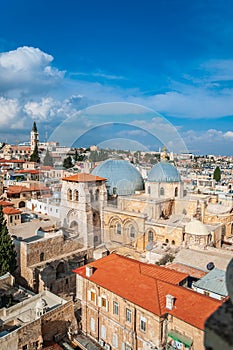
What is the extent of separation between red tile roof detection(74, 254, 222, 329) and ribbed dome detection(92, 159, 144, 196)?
3194 millimetres

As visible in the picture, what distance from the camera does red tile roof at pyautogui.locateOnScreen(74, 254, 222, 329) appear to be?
7.27 m

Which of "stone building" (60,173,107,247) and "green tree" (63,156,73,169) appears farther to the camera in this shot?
"green tree" (63,156,73,169)

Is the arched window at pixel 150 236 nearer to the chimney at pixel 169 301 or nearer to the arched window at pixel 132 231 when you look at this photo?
the arched window at pixel 132 231

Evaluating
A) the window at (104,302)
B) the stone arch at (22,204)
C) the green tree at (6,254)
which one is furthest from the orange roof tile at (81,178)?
the stone arch at (22,204)

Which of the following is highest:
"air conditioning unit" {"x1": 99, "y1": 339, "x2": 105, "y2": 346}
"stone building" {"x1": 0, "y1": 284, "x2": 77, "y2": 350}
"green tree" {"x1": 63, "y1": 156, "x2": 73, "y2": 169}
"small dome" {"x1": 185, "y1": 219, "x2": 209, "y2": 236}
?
"green tree" {"x1": 63, "y1": 156, "x2": 73, "y2": 169}

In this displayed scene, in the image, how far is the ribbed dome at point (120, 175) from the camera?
10469mm

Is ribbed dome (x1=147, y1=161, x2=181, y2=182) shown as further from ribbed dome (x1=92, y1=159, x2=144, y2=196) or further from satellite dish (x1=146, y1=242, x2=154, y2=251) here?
satellite dish (x1=146, y1=242, x2=154, y2=251)

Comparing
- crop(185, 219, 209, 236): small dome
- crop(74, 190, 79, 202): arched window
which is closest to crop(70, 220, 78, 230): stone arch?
crop(74, 190, 79, 202): arched window

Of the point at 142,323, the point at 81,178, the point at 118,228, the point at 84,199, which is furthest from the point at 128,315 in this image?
the point at 81,178

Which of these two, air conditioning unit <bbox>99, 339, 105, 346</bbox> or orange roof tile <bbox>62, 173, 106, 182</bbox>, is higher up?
orange roof tile <bbox>62, 173, 106, 182</bbox>

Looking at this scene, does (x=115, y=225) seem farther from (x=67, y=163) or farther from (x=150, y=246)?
(x=67, y=163)

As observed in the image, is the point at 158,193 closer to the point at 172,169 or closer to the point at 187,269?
the point at 172,169

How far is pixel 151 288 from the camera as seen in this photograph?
8.32 m

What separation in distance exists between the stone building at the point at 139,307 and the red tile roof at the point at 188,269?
5.61 feet
